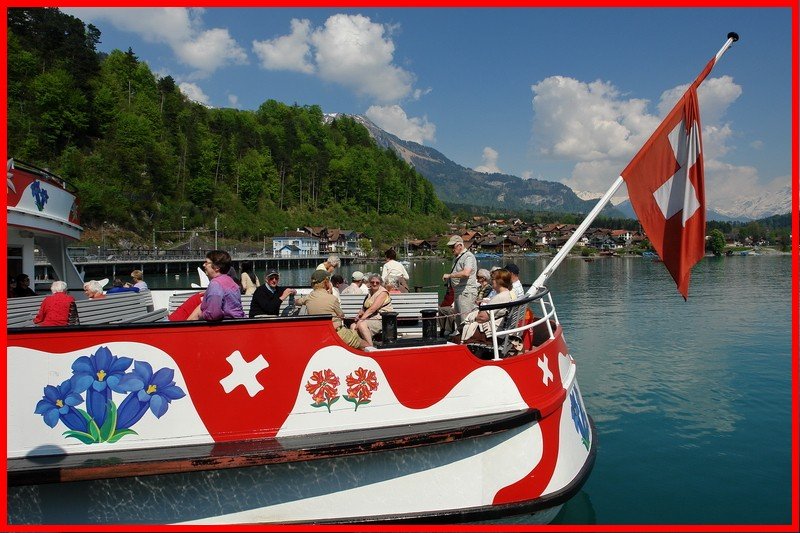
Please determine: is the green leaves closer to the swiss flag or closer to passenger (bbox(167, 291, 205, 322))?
passenger (bbox(167, 291, 205, 322))

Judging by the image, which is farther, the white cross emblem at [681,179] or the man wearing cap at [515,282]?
the white cross emblem at [681,179]

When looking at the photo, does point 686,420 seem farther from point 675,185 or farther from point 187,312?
point 187,312

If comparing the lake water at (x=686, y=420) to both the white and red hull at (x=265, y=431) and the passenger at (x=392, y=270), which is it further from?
the passenger at (x=392, y=270)

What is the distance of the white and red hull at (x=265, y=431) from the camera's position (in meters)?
4.29

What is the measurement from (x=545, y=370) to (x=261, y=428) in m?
2.90

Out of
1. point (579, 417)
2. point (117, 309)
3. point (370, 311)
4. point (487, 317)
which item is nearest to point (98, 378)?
point (370, 311)

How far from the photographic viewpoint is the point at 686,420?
9391 millimetres

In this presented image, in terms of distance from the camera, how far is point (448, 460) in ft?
15.6

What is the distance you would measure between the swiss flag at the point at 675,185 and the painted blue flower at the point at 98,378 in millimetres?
5838

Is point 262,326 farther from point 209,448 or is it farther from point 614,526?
point 614,526

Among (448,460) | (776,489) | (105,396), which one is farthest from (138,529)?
(776,489)

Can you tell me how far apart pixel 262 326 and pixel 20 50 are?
84538mm

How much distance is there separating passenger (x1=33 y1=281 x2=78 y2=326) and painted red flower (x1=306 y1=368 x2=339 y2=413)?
266 centimetres

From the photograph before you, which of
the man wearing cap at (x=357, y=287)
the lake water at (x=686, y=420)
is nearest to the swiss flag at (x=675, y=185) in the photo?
the lake water at (x=686, y=420)
